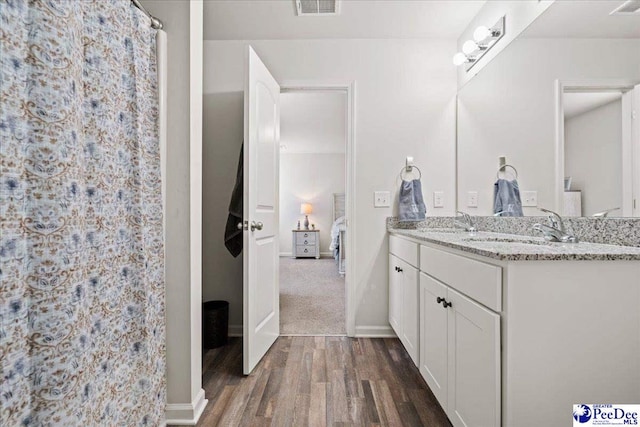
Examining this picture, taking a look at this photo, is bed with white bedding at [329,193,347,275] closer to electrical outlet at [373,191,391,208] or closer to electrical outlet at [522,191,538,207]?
electrical outlet at [373,191,391,208]

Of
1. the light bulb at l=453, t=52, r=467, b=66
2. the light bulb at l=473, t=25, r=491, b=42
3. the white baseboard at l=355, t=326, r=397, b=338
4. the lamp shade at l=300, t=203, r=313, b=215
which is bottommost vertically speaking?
the white baseboard at l=355, t=326, r=397, b=338

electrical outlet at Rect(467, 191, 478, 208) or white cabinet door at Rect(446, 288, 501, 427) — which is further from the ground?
electrical outlet at Rect(467, 191, 478, 208)

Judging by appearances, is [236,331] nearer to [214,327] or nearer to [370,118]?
[214,327]

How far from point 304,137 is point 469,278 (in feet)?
16.8

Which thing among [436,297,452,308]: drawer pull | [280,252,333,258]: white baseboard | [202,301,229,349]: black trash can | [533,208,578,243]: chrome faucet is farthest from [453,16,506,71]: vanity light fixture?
[280,252,333,258]: white baseboard

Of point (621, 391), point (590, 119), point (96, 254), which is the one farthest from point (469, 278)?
point (96, 254)

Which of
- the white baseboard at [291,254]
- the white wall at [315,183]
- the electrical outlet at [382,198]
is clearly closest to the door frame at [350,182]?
the electrical outlet at [382,198]

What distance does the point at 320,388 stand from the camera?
1764mm

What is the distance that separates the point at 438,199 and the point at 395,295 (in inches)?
34.1

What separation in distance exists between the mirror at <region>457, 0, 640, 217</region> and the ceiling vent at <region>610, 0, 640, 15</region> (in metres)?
0.01

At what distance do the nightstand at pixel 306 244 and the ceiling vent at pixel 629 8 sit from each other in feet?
20.1

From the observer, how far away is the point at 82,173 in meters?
0.93

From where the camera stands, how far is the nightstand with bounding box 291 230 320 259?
710 centimetres

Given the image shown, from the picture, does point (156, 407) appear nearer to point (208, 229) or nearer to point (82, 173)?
point (82, 173)
